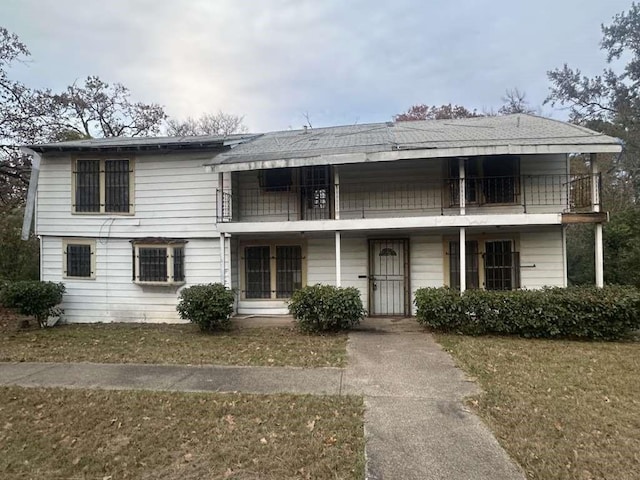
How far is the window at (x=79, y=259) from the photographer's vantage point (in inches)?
447

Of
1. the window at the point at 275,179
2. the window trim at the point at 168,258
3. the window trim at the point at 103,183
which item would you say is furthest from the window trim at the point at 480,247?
the window trim at the point at 103,183

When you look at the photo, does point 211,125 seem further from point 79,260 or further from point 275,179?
point 275,179

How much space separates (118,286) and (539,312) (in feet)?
35.4

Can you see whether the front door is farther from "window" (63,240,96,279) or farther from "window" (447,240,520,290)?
"window" (63,240,96,279)

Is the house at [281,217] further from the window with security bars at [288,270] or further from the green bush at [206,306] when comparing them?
the green bush at [206,306]

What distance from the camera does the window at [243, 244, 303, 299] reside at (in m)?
11.2

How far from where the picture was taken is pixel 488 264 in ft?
34.1

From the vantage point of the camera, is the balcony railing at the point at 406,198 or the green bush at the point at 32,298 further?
the green bush at the point at 32,298

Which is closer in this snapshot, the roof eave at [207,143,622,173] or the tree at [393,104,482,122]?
the roof eave at [207,143,622,173]

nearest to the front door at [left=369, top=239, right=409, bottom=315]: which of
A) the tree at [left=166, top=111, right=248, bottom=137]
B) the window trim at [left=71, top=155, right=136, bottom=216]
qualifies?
the window trim at [left=71, top=155, right=136, bottom=216]

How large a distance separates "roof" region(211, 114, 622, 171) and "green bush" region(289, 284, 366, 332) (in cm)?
312

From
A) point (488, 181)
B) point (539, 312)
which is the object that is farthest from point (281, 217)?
point (539, 312)

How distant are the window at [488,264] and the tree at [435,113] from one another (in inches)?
659

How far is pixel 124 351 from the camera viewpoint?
7.50 meters
